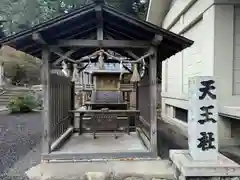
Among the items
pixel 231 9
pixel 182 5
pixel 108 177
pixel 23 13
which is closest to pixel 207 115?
pixel 108 177

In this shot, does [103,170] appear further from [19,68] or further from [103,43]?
[19,68]

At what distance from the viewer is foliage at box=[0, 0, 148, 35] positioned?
19172 millimetres

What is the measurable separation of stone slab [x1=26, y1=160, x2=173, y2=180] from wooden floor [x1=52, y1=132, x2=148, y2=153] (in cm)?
63

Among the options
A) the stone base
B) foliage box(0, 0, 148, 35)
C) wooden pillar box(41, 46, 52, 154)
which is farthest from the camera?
foliage box(0, 0, 148, 35)

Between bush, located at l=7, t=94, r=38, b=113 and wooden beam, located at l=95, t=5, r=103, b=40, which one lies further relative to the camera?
bush, located at l=7, t=94, r=38, b=113

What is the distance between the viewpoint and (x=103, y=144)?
7230 mm

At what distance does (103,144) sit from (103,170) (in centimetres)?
206


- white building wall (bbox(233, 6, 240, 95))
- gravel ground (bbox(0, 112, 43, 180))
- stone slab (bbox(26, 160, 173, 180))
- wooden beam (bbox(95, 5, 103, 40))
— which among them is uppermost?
wooden beam (bbox(95, 5, 103, 40))

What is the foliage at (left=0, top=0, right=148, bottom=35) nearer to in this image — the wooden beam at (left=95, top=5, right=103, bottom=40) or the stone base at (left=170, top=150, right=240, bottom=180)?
the wooden beam at (left=95, top=5, right=103, bottom=40)

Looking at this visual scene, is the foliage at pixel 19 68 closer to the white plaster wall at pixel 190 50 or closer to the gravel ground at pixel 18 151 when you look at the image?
the white plaster wall at pixel 190 50

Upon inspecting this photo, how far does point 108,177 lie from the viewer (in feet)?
16.1

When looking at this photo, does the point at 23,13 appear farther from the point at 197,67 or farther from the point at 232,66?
the point at 232,66

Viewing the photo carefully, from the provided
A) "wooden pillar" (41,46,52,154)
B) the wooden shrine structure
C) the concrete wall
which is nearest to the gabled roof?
the wooden shrine structure

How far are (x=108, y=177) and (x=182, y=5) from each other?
7.59 m
